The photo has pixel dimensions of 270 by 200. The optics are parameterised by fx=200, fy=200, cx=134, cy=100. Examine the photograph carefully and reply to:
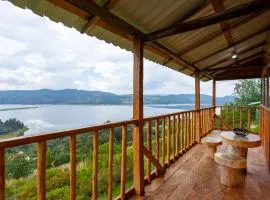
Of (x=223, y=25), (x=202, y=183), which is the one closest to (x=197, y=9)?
(x=223, y=25)

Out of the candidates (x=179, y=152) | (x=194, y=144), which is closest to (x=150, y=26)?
(x=179, y=152)

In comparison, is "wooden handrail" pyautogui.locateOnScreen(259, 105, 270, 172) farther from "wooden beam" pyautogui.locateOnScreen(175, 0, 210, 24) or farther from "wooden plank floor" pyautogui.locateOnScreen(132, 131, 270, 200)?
"wooden beam" pyautogui.locateOnScreen(175, 0, 210, 24)

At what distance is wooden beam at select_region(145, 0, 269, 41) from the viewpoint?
1.97 metres

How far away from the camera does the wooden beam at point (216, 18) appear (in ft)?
6.46

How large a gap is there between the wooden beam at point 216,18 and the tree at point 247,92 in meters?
14.9

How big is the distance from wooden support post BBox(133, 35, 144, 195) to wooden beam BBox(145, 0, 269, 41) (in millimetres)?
216

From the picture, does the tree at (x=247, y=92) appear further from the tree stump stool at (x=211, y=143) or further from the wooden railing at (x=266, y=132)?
the tree stump stool at (x=211, y=143)

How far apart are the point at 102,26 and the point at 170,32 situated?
34.4 inches

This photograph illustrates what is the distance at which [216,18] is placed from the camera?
221 cm

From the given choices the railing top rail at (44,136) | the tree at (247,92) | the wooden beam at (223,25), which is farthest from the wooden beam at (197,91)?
the tree at (247,92)

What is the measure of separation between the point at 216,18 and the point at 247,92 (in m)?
16.6

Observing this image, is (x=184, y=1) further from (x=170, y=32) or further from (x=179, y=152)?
(x=179, y=152)

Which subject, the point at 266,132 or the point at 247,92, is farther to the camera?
the point at 247,92

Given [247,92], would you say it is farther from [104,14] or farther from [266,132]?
[104,14]
